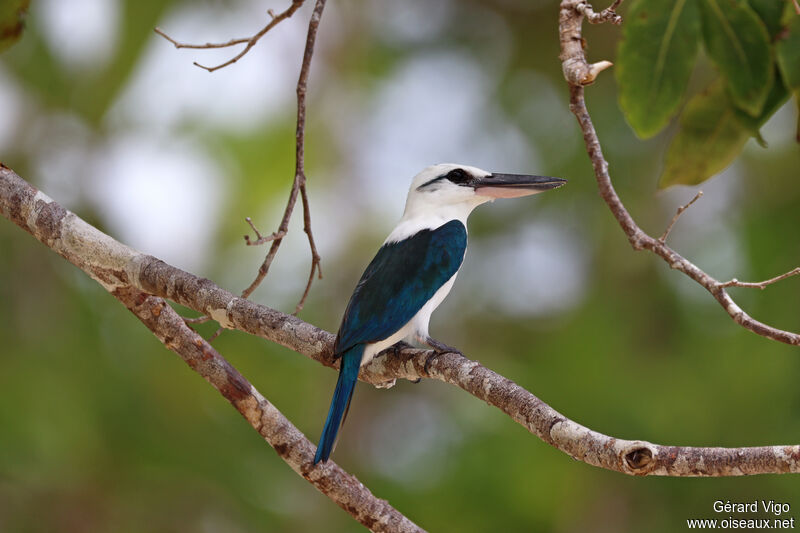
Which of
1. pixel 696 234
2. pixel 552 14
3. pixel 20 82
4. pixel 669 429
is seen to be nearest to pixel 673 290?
pixel 696 234

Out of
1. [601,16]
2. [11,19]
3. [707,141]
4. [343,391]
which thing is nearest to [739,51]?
[707,141]

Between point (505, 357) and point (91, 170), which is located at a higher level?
point (505, 357)

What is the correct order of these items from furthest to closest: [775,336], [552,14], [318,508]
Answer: [552,14] → [318,508] → [775,336]

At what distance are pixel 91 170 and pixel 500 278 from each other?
375cm

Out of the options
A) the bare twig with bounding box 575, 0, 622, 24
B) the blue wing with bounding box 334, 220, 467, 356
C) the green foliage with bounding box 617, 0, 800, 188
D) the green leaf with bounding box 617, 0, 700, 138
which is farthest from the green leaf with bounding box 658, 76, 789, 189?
the blue wing with bounding box 334, 220, 467, 356

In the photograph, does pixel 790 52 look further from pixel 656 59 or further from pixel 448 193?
pixel 448 193

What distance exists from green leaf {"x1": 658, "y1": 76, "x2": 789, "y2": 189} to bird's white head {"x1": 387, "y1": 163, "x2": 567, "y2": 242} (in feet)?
2.57

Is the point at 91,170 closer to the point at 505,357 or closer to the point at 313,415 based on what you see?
the point at 313,415

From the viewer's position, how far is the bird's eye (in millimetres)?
4074

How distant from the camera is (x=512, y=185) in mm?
3814

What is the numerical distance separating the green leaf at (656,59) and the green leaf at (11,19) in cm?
210

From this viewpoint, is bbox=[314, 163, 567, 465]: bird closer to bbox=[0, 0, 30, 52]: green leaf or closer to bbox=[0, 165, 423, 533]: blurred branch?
bbox=[0, 165, 423, 533]: blurred branch

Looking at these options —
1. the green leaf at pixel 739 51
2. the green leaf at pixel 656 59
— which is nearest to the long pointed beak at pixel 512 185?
the green leaf at pixel 656 59

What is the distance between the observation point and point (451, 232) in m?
3.80
